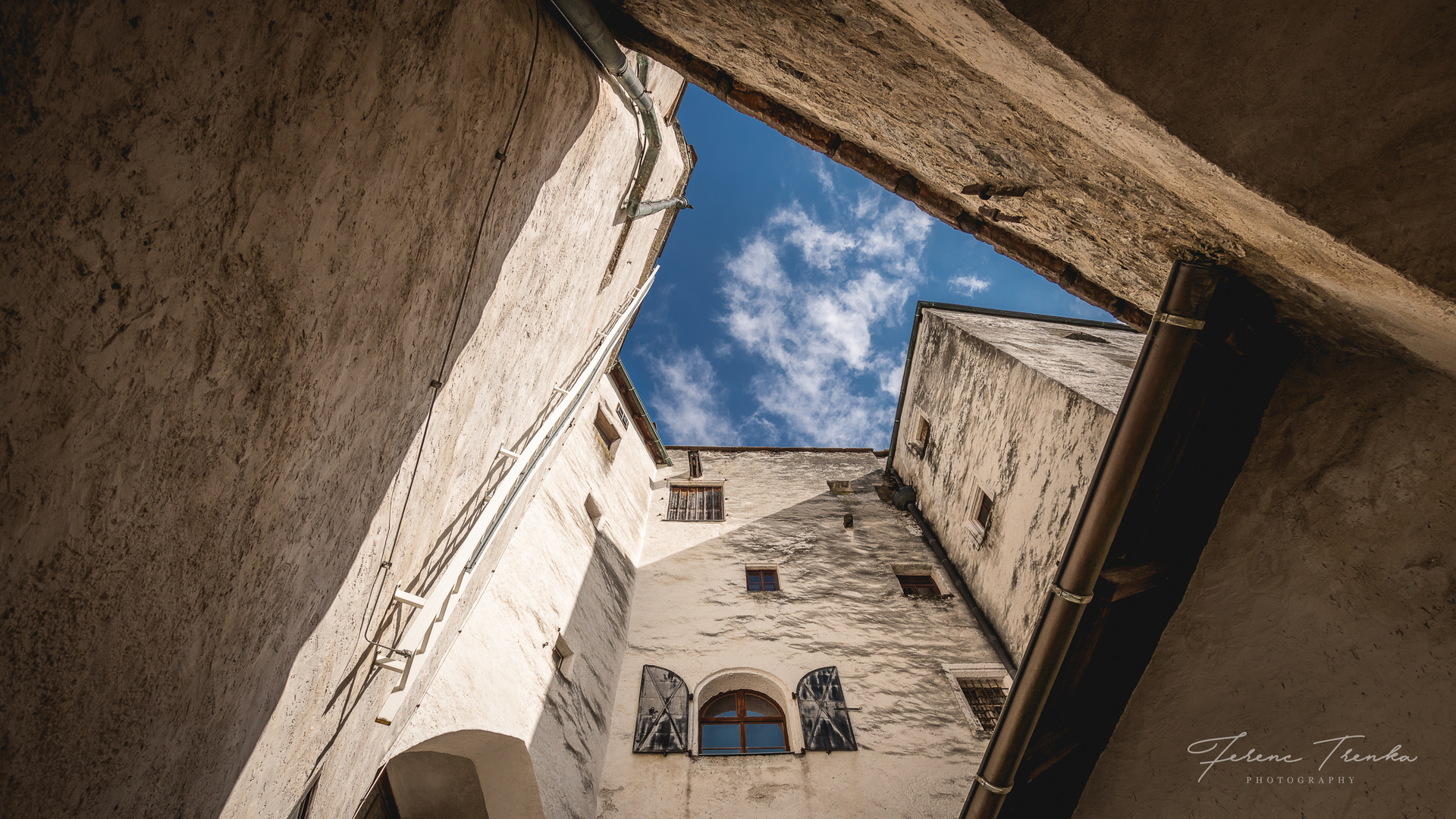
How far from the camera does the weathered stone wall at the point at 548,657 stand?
5074 millimetres

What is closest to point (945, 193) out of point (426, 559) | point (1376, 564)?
point (1376, 564)

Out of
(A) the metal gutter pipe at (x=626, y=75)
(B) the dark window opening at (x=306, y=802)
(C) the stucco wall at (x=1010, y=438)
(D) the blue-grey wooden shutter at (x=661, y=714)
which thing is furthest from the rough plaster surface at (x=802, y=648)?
(A) the metal gutter pipe at (x=626, y=75)

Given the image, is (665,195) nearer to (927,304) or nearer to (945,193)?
(945,193)

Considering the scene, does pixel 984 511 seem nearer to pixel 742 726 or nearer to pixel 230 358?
pixel 742 726

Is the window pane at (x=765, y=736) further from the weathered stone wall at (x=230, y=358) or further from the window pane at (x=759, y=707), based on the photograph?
the weathered stone wall at (x=230, y=358)

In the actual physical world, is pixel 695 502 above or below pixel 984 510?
above

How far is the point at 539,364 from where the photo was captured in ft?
16.7

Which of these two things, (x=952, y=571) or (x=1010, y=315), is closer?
(x=952, y=571)

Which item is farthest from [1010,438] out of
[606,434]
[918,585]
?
[606,434]

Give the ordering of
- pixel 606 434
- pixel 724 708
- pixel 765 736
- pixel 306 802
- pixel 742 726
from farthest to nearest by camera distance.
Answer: pixel 606 434 < pixel 724 708 < pixel 742 726 < pixel 765 736 < pixel 306 802

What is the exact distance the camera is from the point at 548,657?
6.51 meters

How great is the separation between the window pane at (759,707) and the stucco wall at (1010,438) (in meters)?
3.14

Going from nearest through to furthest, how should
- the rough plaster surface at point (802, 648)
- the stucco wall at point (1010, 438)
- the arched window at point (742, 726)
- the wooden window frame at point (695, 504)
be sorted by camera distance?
the rough plaster surface at point (802, 648)
the stucco wall at point (1010, 438)
the arched window at point (742, 726)
the wooden window frame at point (695, 504)

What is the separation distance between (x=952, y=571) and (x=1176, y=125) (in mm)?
9585
